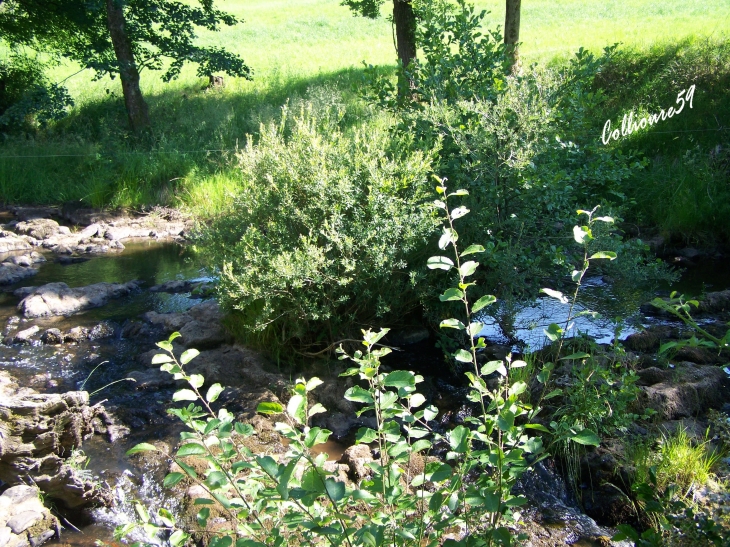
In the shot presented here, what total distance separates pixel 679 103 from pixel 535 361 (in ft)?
32.5

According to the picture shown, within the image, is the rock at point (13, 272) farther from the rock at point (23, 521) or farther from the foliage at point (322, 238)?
the rock at point (23, 521)

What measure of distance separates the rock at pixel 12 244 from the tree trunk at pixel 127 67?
497 centimetres

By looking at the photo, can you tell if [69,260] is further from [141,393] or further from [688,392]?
[688,392]

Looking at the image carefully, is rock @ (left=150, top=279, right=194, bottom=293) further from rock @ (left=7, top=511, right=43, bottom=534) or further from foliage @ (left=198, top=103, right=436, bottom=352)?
rock @ (left=7, top=511, right=43, bottom=534)

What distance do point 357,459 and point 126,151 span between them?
460 inches

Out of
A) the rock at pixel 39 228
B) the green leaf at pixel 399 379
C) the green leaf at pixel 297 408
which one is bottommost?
the rock at pixel 39 228

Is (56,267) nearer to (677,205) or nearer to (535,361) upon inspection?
(535,361)

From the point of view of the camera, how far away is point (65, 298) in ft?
28.4

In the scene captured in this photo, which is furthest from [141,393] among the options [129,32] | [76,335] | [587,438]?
[129,32]

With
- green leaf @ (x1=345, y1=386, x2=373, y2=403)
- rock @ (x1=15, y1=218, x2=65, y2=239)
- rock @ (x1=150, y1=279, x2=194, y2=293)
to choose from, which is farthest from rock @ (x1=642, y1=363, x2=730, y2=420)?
rock @ (x1=15, y1=218, x2=65, y2=239)

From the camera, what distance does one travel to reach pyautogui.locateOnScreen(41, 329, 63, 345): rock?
24.6 ft

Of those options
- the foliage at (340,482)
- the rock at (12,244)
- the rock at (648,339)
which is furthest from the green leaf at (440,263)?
the rock at (12,244)

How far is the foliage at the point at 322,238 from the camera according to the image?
19.7ft

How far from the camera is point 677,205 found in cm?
1055
